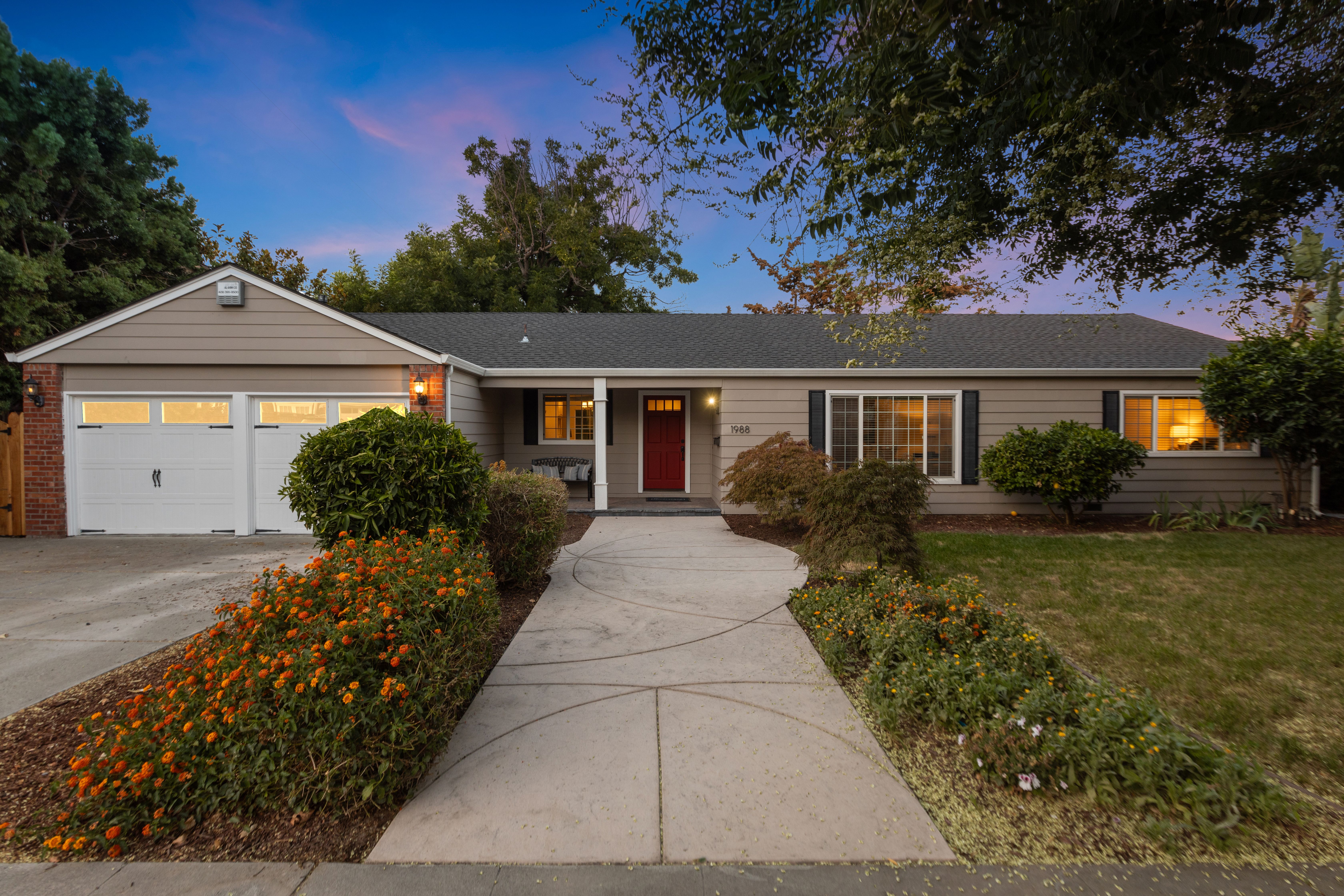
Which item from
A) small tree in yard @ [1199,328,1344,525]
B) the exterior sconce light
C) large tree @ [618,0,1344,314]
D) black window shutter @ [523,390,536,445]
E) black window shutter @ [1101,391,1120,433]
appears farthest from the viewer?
black window shutter @ [523,390,536,445]

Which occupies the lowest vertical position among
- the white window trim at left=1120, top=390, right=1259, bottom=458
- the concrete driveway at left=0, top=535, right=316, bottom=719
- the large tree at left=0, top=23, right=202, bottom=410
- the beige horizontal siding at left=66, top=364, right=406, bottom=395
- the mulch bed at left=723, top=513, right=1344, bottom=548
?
the concrete driveway at left=0, top=535, right=316, bottom=719

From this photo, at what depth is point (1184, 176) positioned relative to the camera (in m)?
4.51

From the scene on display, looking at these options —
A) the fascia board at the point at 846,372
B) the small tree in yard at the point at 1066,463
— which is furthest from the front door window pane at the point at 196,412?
the small tree in yard at the point at 1066,463

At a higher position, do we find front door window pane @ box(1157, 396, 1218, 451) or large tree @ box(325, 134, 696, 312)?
→ large tree @ box(325, 134, 696, 312)

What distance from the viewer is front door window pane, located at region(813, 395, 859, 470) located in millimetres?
9875

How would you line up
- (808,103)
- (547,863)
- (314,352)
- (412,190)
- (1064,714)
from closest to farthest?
(547,863) → (1064,714) → (808,103) → (314,352) → (412,190)

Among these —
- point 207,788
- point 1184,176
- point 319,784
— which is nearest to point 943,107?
point 1184,176

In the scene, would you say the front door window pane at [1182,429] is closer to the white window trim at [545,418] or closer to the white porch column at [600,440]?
the white porch column at [600,440]

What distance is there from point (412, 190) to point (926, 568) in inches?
625

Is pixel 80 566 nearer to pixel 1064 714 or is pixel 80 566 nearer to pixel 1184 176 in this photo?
pixel 1064 714

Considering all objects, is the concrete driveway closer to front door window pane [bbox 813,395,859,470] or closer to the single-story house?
the single-story house

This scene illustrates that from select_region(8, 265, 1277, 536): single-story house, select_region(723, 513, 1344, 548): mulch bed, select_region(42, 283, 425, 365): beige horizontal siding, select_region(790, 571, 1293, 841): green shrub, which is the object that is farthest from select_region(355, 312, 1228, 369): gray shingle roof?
select_region(790, 571, 1293, 841): green shrub

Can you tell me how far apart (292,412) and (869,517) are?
26.9ft

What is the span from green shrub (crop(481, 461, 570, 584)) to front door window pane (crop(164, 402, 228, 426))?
218 inches
